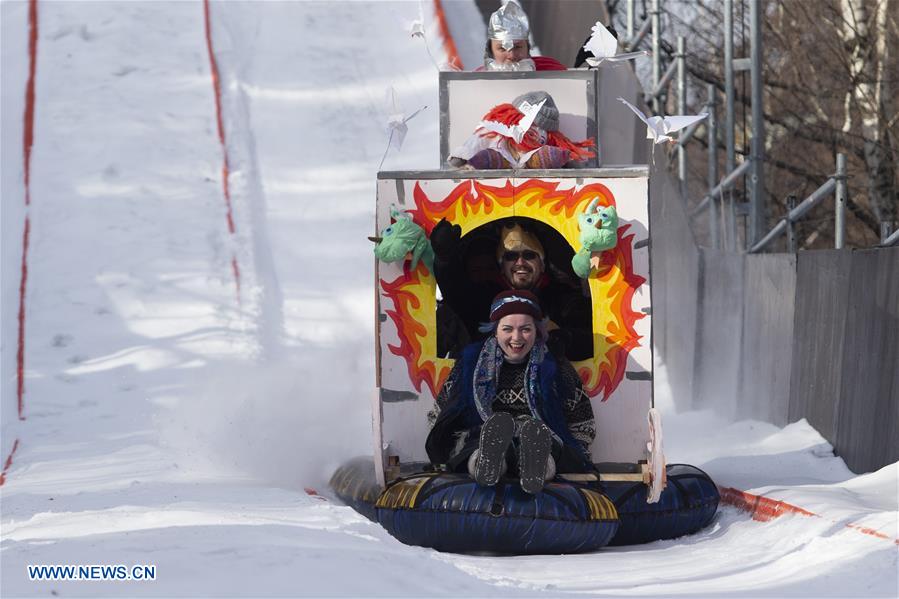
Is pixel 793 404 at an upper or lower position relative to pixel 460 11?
lower

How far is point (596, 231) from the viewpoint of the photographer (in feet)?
22.3

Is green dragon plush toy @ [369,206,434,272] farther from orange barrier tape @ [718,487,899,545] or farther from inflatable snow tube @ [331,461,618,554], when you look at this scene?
orange barrier tape @ [718,487,899,545]

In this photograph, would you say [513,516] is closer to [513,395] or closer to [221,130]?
[513,395]

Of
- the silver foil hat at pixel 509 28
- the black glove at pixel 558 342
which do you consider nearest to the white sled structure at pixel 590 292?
the black glove at pixel 558 342

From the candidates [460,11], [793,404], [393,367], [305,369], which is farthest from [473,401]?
[460,11]

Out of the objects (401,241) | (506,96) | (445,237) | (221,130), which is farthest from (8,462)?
(221,130)

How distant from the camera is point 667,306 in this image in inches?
477

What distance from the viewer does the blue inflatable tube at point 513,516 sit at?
6156mm

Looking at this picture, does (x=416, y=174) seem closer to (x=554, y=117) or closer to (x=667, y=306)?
(x=554, y=117)

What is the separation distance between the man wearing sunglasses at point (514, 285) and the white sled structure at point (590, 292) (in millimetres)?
100

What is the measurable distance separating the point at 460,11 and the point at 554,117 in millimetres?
12717

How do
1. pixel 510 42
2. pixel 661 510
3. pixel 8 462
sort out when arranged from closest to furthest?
pixel 661 510 → pixel 510 42 → pixel 8 462

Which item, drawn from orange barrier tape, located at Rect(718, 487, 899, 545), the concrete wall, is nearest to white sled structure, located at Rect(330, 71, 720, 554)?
orange barrier tape, located at Rect(718, 487, 899, 545)

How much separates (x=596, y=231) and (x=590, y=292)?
58 centimetres
